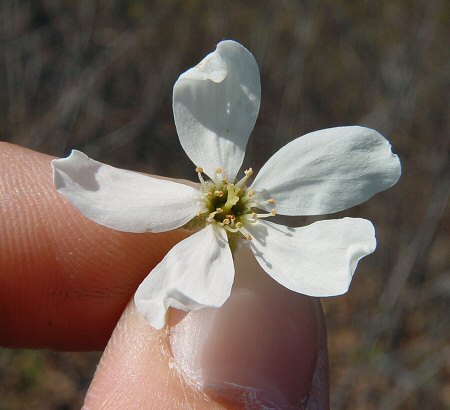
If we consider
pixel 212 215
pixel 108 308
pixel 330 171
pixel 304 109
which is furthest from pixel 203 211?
pixel 304 109

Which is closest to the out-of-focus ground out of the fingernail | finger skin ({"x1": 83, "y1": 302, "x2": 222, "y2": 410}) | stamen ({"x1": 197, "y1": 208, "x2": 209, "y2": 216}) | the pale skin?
the pale skin

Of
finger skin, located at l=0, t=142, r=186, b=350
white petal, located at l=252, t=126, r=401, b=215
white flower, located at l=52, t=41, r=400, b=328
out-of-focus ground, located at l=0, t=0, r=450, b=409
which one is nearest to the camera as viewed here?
white flower, located at l=52, t=41, r=400, b=328

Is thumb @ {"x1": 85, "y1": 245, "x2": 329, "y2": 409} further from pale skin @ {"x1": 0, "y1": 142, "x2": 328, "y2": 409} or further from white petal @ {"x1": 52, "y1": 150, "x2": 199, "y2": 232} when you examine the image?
white petal @ {"x1": 52, "y1": 150, "x2": 199, "y2": 232}

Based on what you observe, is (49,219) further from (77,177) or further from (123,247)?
(77,177)

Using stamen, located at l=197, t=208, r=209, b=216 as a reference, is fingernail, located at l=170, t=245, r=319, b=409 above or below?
below

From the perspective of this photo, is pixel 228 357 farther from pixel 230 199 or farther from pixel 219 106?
pixel 219 106

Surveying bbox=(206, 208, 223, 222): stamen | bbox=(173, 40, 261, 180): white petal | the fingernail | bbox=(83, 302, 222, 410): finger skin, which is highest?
bbox=(173, 40, 261, 180): white petal

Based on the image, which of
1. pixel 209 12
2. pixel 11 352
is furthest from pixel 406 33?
pixel 11 352
